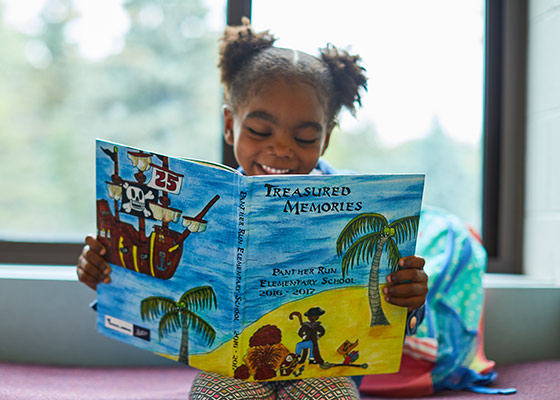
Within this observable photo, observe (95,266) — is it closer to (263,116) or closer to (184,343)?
(184,343)

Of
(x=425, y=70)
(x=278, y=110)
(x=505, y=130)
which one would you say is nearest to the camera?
(x=278, y=110)

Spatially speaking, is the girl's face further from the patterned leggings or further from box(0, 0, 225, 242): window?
box(0, 0, 225, 242): window

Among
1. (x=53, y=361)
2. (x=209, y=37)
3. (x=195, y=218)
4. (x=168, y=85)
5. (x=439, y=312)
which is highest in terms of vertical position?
(x=209, y=37)

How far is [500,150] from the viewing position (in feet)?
4.88

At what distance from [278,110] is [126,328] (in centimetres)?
50

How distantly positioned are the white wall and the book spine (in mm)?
995

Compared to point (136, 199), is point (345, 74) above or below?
above

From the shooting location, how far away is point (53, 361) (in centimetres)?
118

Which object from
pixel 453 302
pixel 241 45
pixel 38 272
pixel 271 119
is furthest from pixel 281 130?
pixel 38 272

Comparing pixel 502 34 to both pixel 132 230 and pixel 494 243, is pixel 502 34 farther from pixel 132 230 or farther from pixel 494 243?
pixel 132 230

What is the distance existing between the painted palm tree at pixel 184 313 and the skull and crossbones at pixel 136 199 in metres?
0.14

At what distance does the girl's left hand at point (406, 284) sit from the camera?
741 millimetres

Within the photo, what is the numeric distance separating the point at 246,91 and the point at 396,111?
31.6 inches

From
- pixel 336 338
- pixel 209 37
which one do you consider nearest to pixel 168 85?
pixel 209 37
